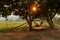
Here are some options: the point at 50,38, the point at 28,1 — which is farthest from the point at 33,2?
the point at 50,38

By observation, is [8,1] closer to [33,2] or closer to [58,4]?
[33,2]

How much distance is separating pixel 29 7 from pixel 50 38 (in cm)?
317

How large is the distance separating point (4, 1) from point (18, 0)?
97cm

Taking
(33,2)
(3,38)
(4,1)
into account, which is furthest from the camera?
(33,2)

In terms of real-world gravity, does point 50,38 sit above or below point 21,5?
below

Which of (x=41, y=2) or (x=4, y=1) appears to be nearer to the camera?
(x=4, y=1)

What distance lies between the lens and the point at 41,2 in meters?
12.2

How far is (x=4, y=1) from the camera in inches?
440

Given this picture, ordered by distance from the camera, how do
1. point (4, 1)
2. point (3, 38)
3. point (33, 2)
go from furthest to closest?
point (33, 2) → point (4, 1) → point (3, 38)

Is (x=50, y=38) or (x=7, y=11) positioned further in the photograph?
(x=7, y=11)

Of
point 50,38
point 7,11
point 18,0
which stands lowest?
point 50,38

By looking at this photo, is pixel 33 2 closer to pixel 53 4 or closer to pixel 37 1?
pixel 37 1

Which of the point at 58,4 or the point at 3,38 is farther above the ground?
the point at 58,4

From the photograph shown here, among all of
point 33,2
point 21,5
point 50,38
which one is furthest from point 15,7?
point 50,38
